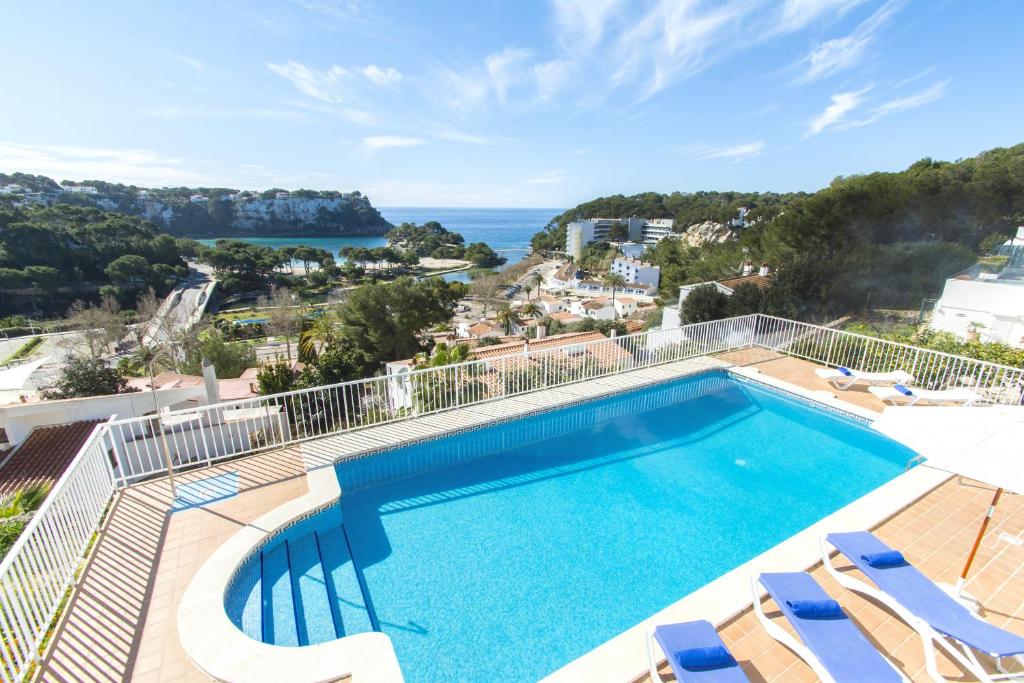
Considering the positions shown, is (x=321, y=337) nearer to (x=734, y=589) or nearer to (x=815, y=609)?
(x=734, y=589)

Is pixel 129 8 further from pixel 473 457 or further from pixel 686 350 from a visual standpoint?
pixel 686 350

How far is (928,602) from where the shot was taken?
264 centimetres

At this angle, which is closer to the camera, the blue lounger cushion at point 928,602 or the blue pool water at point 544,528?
the blue lounger cushion at point 928,602

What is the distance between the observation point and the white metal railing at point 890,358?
617 centimetres

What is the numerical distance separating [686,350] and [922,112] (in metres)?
12.9

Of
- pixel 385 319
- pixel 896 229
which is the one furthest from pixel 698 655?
pixel 385 319

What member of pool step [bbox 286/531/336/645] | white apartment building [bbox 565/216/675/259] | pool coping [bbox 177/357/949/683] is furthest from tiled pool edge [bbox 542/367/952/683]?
white apartment building [bbox 565/216/675/259]

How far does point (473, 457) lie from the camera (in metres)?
5.77

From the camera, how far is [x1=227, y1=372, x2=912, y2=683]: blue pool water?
130 inches

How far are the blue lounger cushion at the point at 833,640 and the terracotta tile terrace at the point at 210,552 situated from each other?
11.5 inches

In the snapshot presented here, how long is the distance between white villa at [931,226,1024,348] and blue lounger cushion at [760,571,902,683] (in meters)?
11.5

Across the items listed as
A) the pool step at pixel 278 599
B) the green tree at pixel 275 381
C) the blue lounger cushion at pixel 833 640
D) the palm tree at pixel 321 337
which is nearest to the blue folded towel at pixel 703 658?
the blue lounger cushion at pixel 833 640

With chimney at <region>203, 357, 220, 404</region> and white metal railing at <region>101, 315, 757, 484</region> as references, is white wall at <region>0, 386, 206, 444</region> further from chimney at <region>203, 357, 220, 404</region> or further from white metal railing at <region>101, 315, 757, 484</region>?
chimney at <region>203, 357, 220, 404</region>

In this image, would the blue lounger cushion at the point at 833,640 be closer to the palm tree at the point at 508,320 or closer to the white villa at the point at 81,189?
the palm tree at the point at 508,320
